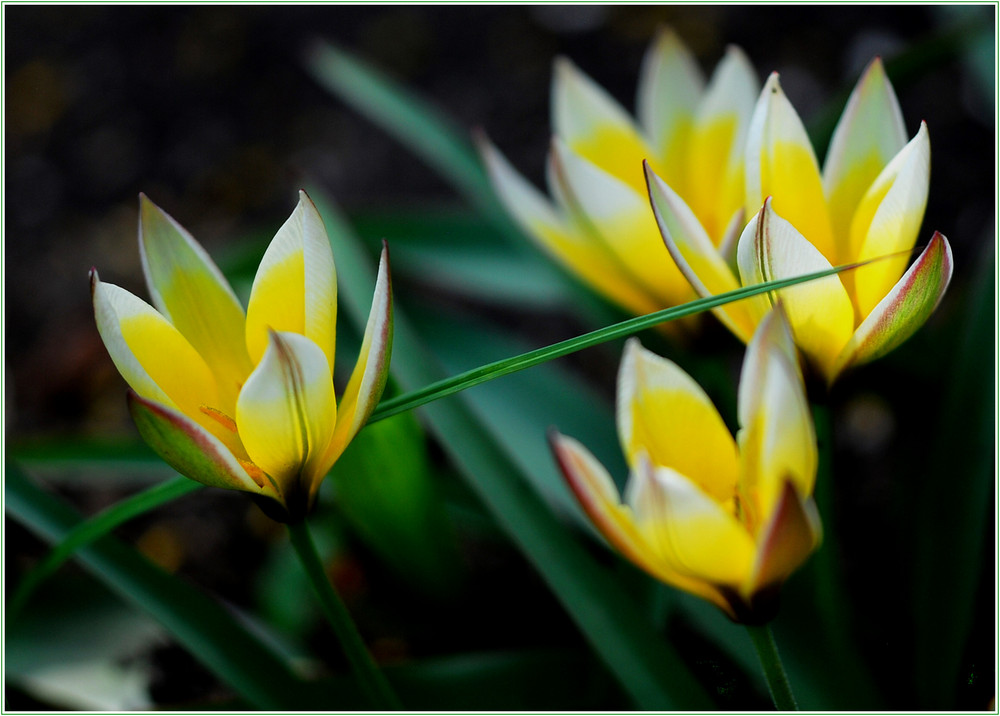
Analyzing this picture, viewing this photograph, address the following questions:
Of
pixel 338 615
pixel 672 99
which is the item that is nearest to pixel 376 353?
pixel 338 615

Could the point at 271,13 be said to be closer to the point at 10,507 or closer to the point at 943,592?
the point at 10,507

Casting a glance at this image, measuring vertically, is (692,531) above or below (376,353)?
below

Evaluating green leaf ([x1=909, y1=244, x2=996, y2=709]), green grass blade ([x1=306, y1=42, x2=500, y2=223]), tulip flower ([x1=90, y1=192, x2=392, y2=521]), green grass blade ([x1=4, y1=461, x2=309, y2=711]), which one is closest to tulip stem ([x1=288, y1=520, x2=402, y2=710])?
tulip flower ([x1=90, y1=192, x2=392, y2=521])

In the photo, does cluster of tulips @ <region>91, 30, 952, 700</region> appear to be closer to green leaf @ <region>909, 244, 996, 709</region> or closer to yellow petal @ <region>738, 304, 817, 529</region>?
yellow petal @ <region>738, 304, 817, 529</region>

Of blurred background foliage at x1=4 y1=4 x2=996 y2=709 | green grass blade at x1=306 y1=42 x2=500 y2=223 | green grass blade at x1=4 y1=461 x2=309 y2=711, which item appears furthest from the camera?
green grass blade at x1=306 y1=42 x2=500 y2=223

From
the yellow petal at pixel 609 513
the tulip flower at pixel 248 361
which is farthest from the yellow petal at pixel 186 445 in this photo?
the yellow petal at pixel 609 513

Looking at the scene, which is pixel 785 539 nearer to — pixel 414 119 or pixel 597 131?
pixel 597 131
